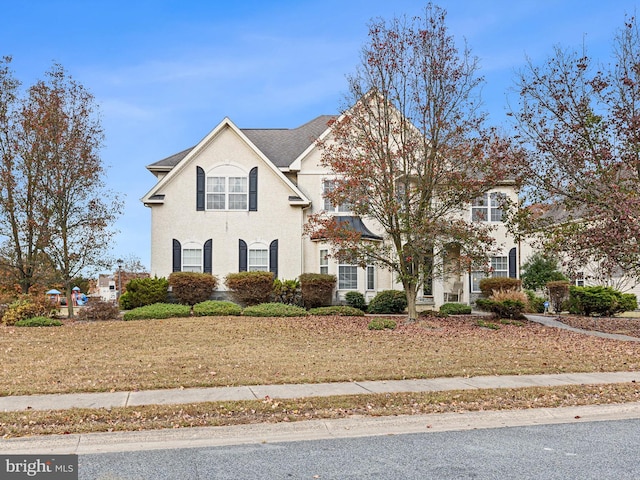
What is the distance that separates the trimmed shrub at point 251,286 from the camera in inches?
968

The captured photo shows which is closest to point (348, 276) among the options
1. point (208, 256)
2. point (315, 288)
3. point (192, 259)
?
point (315, 288)

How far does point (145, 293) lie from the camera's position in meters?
24.1

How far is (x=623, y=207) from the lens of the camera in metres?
16.6

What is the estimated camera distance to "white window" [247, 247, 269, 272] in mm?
26047

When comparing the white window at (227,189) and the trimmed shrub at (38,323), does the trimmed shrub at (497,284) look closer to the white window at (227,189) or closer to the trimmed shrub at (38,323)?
the white window at (227,189)

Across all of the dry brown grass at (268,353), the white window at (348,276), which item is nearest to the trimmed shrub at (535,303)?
the dry brown grass at (268,353)

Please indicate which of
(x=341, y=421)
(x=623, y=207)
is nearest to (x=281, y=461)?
(x=341, y=421)

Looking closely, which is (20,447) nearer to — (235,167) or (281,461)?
(281,461)

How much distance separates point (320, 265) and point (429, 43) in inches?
437

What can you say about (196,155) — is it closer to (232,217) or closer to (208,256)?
(232,217)

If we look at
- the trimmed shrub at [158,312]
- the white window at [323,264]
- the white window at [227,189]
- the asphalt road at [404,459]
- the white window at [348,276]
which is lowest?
the asphalt road at [404,459]

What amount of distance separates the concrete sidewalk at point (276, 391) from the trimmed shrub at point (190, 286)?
50.1 ft

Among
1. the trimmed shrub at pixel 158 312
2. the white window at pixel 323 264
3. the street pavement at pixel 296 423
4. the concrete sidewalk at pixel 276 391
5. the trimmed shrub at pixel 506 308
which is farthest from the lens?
the white window at pixel 323 264

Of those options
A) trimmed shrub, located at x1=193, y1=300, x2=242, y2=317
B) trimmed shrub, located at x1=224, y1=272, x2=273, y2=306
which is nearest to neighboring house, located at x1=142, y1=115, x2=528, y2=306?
trimmed shrub, located at x1=224, y1=272, x2=273, y2=306
